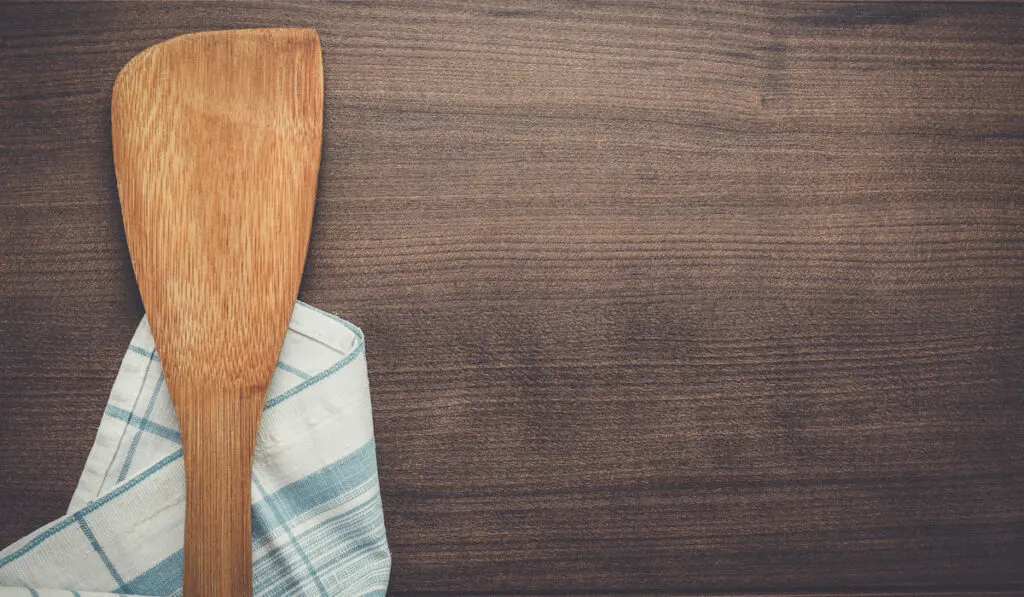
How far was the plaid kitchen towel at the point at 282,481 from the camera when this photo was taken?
11.7 inches

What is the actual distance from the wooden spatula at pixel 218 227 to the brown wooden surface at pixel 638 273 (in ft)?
0.07

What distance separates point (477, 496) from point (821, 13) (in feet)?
0.99

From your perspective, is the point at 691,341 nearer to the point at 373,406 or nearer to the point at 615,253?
the point at 615,253

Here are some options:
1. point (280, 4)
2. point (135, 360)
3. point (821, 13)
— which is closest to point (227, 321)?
point (135, 360)

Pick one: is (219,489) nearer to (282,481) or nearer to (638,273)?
(282,481)

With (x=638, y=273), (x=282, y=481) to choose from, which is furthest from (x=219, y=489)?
(x=638, y=273)

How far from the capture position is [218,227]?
0.98 ft

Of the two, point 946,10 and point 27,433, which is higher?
point 946,10

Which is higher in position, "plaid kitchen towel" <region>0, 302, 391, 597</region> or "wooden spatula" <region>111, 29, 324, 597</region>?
"wooden spatula" <region>111, 29, 324, 597</region>

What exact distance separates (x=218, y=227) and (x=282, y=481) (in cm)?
12

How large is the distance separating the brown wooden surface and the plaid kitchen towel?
0.6 inches

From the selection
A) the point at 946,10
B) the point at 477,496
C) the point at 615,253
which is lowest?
the point at 477,496

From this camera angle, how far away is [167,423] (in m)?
0.31

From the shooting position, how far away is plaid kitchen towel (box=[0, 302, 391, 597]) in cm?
30
